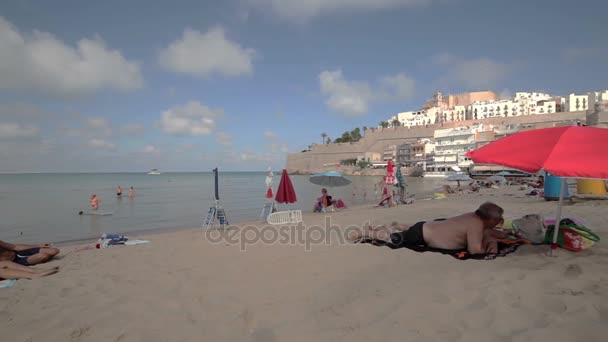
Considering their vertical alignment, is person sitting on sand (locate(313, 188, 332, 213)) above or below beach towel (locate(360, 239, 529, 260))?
below

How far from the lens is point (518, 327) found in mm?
2027

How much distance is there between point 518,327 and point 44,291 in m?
4.35

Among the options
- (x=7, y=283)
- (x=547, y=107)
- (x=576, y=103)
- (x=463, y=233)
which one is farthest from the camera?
(x=547, y=107)

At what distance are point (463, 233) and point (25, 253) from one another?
19.8 ft

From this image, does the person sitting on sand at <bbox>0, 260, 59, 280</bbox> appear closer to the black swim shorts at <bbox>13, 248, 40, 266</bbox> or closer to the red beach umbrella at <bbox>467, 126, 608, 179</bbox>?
the black swim shorts at <bbox>13, 248, 40, 266</bbox>

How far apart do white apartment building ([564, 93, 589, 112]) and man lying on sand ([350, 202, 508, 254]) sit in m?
87.8

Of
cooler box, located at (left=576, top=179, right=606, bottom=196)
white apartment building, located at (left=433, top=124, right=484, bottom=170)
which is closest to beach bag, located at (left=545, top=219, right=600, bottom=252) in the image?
cooler box, located at (left=576, top=179, right=606, bottom=196)

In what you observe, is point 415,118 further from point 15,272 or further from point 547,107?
point 15,272

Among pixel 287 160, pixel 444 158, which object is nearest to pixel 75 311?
pixel 444 158

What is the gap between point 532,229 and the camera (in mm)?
3963

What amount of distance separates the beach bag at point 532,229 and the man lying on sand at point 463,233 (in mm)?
198

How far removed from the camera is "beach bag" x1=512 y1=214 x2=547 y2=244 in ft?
12.8

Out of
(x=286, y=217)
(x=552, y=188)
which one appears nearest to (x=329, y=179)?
(x=286, y=217)

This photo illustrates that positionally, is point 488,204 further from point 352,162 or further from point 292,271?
point 352,162
